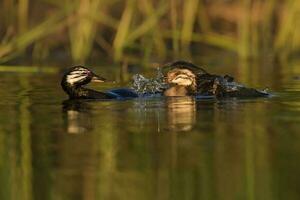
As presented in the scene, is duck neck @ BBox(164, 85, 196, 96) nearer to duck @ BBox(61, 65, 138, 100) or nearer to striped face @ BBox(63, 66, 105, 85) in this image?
duck @ BBox(61, 65, 138, 100)

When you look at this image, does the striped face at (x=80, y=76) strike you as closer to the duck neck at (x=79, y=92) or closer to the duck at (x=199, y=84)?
the duck neck at (x=79, y=92)

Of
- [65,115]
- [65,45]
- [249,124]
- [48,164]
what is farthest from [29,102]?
[65,45]

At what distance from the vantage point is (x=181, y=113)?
10.1 metres

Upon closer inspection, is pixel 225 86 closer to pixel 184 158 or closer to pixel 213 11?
pixel 184 158

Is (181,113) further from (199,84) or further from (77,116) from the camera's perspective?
(199,84)

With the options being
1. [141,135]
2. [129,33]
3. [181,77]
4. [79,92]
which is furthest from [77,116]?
[129,33]

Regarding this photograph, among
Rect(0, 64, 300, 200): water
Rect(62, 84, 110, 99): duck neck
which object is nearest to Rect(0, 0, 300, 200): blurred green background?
Rect(0, 64, 300, 200): water

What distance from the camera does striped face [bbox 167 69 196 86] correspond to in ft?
39.3

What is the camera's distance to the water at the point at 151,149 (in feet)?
21.2

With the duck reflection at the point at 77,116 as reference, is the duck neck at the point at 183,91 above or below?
above

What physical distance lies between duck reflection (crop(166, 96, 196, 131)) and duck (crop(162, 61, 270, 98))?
0.23 meters

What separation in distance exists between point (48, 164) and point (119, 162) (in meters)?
0.48

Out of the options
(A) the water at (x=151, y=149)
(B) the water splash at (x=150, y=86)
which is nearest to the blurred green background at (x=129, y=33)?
(B) the water splash at (x=150, y=86)

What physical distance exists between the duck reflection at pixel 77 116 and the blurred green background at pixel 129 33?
2.91 meters
